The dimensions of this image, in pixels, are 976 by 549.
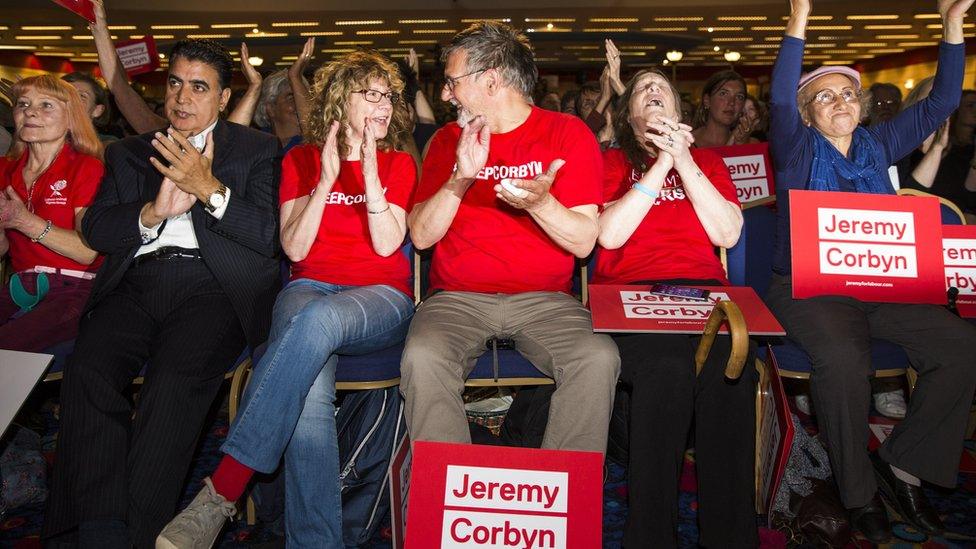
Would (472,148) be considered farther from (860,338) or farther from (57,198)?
(57,198)

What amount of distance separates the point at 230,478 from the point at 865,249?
218 cm

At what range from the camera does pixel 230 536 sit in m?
2.42

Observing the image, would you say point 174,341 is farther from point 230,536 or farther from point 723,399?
point 723,399

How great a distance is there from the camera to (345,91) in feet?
8.67

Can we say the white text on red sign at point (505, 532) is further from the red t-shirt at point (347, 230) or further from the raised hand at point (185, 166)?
the raised hand at point (185, 166)

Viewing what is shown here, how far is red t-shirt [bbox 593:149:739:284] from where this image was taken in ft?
8.55

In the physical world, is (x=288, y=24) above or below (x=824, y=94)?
above

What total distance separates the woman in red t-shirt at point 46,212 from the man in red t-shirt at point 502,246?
1.33 m

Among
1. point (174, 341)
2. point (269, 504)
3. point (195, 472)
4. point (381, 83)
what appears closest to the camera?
point (174, 341)

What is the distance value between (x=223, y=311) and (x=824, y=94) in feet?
Answer: 8.03

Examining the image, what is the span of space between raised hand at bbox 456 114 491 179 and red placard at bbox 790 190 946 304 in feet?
3.61

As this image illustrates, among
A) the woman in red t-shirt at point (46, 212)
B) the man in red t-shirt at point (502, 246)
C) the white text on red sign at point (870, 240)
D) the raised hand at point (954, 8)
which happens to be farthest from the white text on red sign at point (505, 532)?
the raised hand at point (954, 8)

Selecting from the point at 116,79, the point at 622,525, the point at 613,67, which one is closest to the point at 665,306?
the point at 622,525

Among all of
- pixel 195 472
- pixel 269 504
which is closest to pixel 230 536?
pixel 269 504
